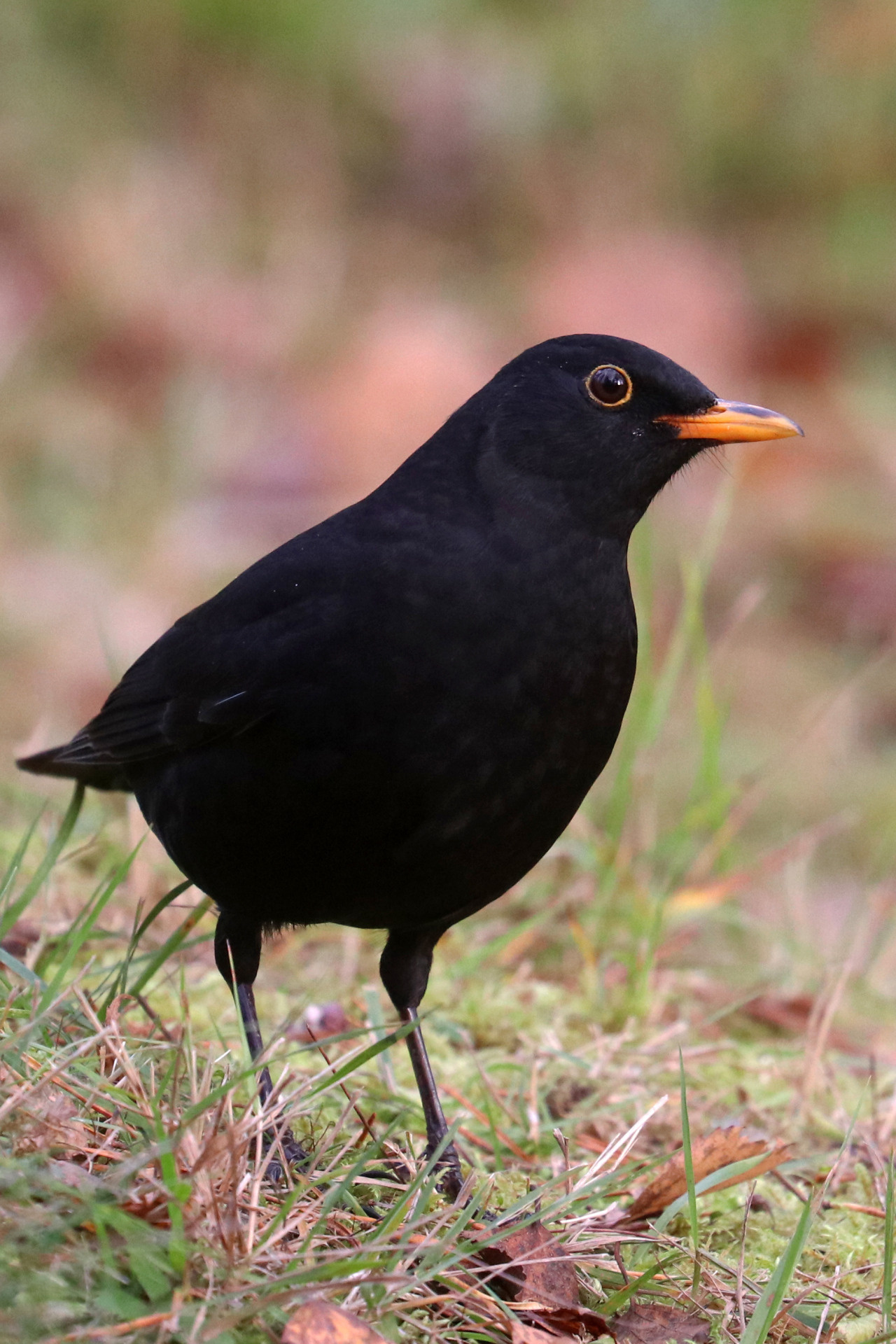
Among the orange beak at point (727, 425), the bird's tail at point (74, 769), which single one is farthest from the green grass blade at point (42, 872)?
the orange beak at point (727, 425)

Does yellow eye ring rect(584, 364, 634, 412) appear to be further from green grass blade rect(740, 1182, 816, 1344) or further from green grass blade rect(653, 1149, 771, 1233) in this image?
green grass blade rect(740, 1182, 816, 1344)

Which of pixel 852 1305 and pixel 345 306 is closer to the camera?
pixel 852 1305

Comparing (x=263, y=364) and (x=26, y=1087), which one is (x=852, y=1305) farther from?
(x=263, y=364)

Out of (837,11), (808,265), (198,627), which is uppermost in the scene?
(837,11)

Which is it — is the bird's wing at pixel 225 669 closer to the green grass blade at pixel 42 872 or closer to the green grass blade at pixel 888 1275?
the green grass blade at pixel 42 872

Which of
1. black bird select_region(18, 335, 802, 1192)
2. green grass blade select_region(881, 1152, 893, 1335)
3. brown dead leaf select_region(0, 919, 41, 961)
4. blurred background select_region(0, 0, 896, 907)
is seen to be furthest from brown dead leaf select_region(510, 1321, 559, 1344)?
blurred background select_region(0, 0, 896, 907)

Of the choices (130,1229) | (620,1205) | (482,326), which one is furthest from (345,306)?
(130,1229)
